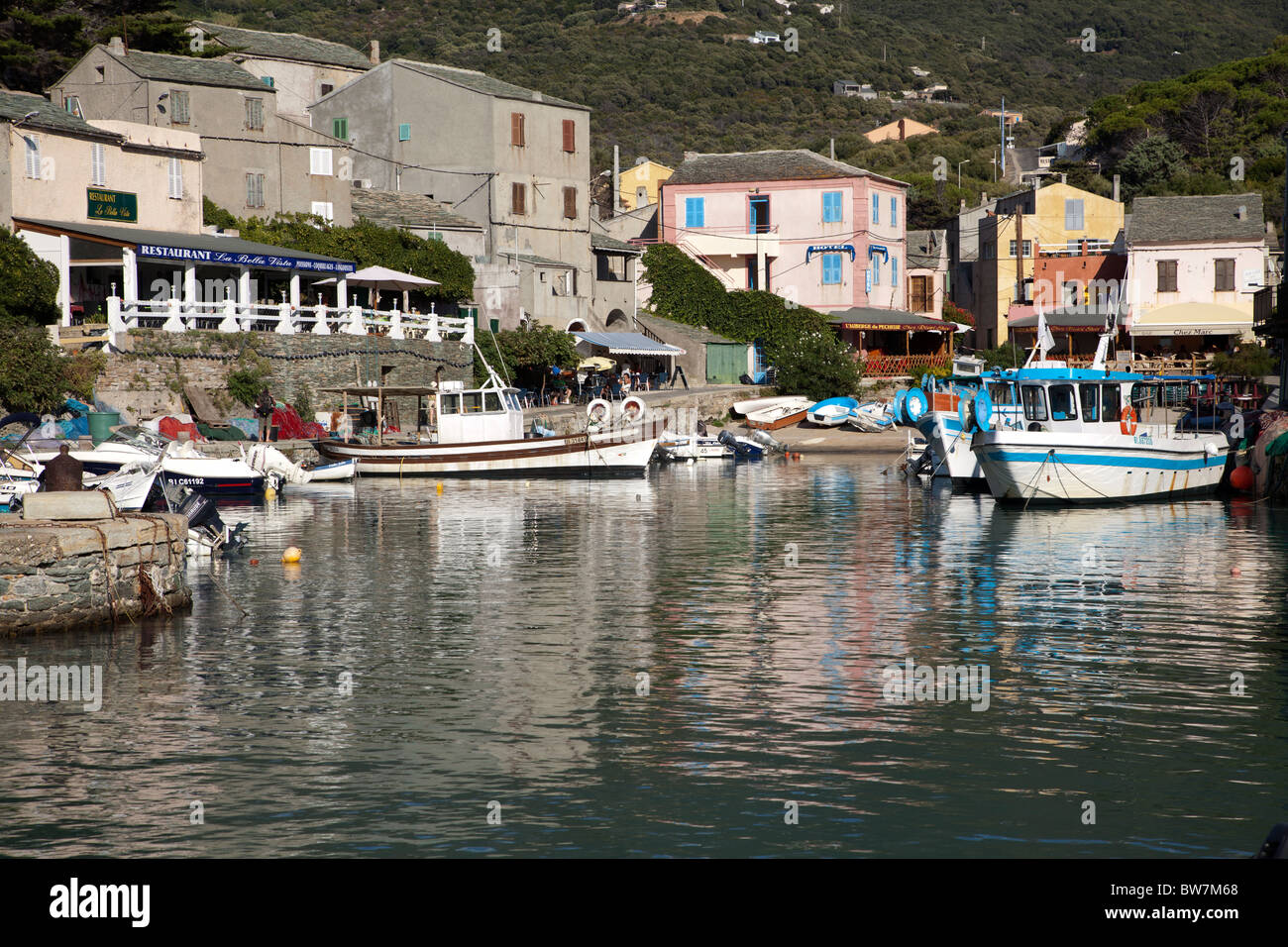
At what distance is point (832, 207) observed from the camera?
67938 millimetres

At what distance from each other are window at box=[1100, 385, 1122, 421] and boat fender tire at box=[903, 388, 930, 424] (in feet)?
25.5

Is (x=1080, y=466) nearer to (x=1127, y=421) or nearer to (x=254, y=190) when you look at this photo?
(x=1127, y=421)

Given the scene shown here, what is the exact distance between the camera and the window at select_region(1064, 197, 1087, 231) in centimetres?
7250

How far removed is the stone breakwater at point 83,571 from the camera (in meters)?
15.9

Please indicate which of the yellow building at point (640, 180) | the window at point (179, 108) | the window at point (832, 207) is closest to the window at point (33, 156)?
the window at point (179, 108)

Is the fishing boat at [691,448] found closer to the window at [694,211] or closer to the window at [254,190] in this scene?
the window at [254,190]

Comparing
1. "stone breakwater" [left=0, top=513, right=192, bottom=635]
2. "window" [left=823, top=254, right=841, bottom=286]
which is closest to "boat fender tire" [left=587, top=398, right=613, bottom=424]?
"stone breakwater" [left=0, top=513, right=192, bottom=635]

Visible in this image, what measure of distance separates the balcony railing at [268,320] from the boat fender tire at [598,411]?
6.97 metres

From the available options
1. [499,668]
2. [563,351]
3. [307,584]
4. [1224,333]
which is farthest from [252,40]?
[499,668]

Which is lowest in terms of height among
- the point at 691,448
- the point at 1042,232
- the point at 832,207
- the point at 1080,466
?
the point at 1080,466

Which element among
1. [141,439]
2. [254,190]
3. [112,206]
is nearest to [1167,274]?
[254,190]

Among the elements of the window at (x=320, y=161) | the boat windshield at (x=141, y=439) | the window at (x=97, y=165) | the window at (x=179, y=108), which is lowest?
the boat windshield at (x=141, y=439)

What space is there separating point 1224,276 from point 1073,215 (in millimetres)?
9618

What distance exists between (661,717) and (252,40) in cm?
5791
